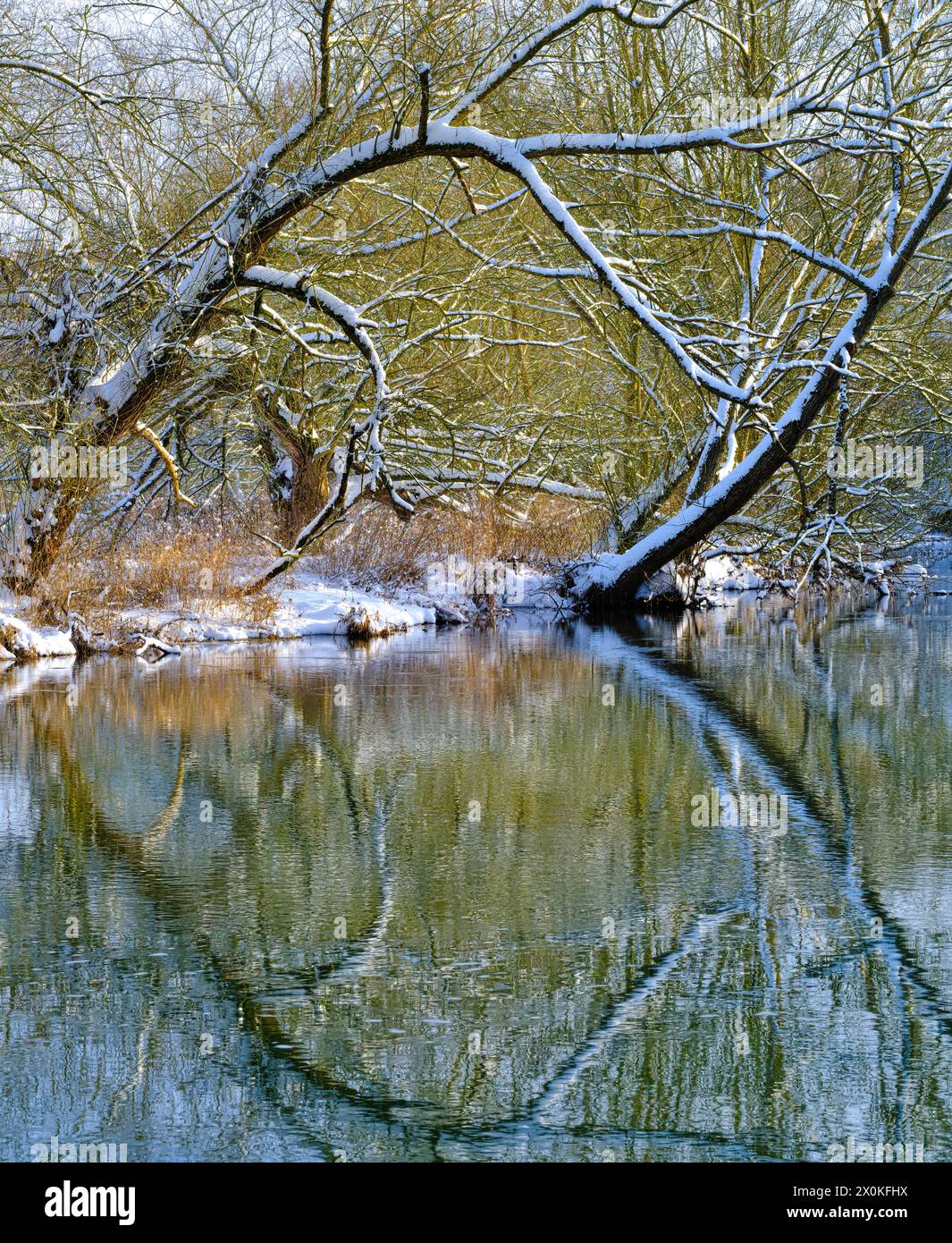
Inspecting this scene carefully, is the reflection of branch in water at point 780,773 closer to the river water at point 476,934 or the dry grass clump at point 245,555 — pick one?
the river water at point 476,934

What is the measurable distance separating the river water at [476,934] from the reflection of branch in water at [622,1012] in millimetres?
11

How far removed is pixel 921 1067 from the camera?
12.5 feet

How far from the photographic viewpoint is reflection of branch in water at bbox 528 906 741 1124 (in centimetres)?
369

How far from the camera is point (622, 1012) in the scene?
425cm

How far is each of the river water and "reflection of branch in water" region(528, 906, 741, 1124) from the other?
0.04 ft

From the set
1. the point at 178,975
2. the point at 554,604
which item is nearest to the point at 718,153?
the point at 554,604

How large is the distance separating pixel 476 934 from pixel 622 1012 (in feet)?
2.98

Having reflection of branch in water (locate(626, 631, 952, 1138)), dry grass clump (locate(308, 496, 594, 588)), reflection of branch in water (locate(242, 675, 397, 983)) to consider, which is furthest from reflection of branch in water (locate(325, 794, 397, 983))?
dry grass clump (locate(308, 496, 594, 588))

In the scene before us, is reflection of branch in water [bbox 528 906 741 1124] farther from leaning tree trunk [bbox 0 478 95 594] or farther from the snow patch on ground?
the snow patch on ground

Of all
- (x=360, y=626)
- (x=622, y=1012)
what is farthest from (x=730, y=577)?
(x=622, y=1012)

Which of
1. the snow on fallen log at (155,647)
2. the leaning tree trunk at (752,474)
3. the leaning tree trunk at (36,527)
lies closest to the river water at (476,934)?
the snow on fallen log at (155,647)

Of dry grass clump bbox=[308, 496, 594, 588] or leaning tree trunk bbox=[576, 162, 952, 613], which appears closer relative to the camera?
leaning tree trunk bbox=[576, 162, 952, 613]
